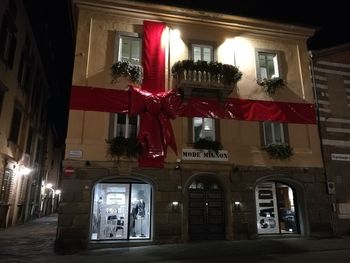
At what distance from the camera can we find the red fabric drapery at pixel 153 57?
14.7 meters

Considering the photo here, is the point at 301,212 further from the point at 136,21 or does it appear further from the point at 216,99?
the point at 136,21

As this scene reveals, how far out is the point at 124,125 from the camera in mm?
14164

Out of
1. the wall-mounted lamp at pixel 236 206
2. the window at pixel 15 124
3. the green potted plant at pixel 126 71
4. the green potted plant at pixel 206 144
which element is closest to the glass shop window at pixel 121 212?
the green potted plant at pixel 206 144

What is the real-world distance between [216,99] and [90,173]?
21.9 ft

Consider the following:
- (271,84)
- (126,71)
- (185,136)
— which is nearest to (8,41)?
(126,71)

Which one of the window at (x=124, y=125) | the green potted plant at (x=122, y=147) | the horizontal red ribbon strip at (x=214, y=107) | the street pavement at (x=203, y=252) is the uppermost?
the horizontal red ribbon strip at (x=214, y=107)

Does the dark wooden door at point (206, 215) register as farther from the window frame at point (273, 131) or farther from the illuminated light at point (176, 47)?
the illuminated light at point (176, 47)

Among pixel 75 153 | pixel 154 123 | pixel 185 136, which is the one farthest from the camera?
pixel 185 136

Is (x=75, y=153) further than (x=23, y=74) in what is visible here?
No

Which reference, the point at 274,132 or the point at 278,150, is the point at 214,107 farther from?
the point at 278,150

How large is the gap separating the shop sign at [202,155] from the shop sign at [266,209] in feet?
8.20

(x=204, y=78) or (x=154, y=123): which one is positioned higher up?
(x=204, y=78)

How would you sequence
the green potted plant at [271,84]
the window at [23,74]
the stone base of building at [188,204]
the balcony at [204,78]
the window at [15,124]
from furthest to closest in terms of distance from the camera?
the window at [23,74] → the window at [15,124] → the green potted plant at [271,84] → the balcony at [204,78] → the stone base of building at [188,204]

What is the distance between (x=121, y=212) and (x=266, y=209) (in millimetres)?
6806
